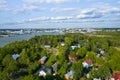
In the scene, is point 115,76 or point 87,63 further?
point 87,63

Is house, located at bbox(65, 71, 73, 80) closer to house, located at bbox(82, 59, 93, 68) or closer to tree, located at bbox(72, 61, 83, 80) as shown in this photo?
tree, located at bbox(72, 61, 83, 80)

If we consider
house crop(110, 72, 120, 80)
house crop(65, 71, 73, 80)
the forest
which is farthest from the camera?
house crop(65, 71, 73, 80)

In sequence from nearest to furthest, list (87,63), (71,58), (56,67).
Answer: (56,67) → (87,63) → (71,58)


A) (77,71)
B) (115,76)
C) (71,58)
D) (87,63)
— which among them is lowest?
(115,76)

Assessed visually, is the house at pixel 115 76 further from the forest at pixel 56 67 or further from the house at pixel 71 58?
the house at pixel 71 58

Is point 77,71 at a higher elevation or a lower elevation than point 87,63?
higher

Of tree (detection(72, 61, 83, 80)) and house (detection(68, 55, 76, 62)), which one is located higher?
tree (detection(72, 61, 83, 80))

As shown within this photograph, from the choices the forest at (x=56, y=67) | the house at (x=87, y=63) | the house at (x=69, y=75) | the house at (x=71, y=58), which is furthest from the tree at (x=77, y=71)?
the house at (x=71, y=58)

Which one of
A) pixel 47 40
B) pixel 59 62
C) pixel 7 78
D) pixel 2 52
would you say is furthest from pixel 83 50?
pixel 47 40

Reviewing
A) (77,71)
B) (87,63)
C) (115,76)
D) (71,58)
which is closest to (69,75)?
(77,71)

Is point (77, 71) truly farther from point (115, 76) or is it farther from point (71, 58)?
point (71, 58)

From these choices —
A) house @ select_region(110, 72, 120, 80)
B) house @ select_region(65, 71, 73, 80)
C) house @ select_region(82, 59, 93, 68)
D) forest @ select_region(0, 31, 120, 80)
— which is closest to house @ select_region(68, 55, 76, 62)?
forest @ select_region(0, 31, 120, 80)
